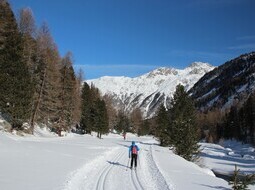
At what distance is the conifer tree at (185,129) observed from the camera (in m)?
39.1

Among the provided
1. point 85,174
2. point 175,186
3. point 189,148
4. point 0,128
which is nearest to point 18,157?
point 85,174

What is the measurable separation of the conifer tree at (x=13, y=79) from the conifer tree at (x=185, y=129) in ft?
58.2

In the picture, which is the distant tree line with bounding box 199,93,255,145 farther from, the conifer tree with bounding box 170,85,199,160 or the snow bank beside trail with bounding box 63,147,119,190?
the snow bank beside trail with bounding box 63,147,119,190

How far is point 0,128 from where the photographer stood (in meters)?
35.5

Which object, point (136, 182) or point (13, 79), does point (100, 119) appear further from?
point (136, 182)

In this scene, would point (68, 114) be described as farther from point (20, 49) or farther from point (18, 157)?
point (18, 157)

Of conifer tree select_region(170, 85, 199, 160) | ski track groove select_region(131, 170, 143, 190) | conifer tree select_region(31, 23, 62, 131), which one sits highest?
conifer tree select_region(31, 23, 62, 131)

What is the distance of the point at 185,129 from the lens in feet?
129

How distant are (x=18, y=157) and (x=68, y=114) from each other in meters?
37.8

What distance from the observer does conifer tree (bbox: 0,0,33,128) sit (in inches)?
1430

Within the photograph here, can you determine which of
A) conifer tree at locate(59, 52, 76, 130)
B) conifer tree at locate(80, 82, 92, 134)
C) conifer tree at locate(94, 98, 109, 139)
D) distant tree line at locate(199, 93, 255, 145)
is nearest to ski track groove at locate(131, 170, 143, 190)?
conifer tree at locate(59, 52, 76, 130)

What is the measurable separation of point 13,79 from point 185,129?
806 inches

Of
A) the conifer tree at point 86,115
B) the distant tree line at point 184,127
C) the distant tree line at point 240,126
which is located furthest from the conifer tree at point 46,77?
the distant tree line at point 240,126

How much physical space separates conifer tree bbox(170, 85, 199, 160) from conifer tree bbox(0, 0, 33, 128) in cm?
1774
